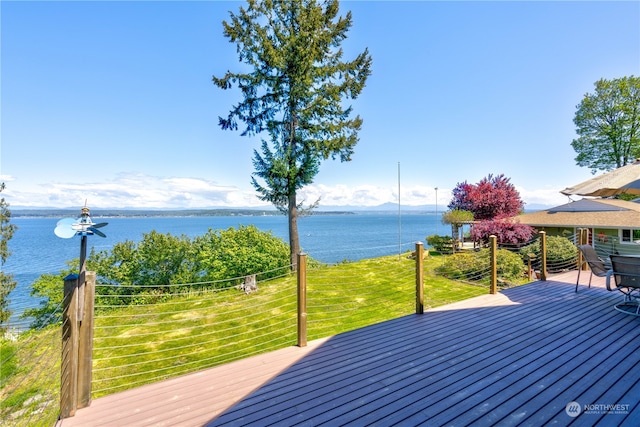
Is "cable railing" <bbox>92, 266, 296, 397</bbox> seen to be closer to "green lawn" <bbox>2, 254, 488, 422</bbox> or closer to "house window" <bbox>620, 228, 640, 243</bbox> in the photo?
"green lawn" <bbox>2, 254, 488, 422</bbox>

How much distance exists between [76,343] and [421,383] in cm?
264

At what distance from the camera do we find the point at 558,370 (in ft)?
7.66

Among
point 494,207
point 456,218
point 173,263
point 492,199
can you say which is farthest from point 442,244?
point 173,263

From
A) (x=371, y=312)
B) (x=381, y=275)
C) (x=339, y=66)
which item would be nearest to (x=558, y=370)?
(x=371, y=312)

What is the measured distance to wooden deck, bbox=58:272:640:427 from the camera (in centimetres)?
183

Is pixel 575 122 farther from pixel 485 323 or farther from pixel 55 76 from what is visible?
pixel 55 76

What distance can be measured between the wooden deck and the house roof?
10.2m

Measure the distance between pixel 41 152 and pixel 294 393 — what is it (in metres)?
24.6

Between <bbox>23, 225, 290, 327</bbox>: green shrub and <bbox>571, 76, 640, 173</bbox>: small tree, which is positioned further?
<bbox>571, 76, 640, 173</bbox>: small tree

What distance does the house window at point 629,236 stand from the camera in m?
10.3

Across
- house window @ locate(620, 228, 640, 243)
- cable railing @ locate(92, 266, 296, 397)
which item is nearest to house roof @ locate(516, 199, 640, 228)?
house window @ locate(620, 228, 640, 243)

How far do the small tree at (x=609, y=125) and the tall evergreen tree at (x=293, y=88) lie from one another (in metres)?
18.0

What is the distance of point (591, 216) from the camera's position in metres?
11.4
